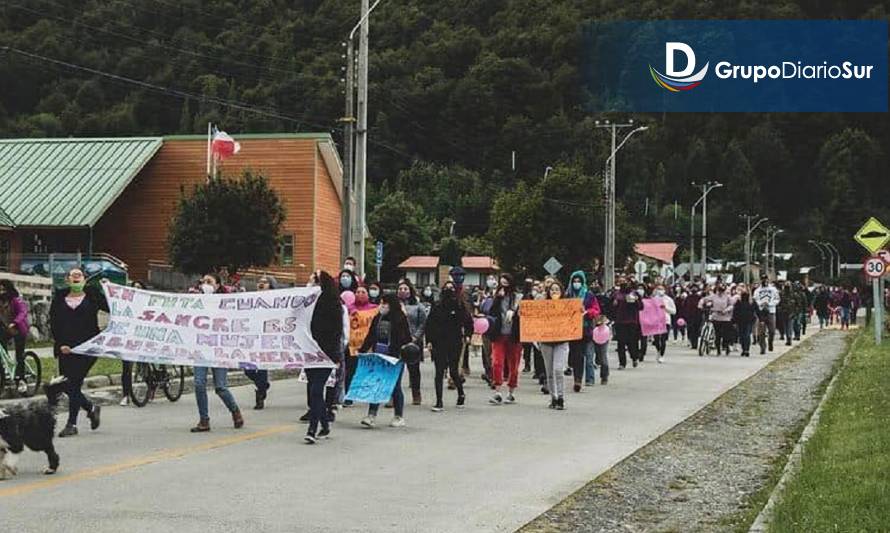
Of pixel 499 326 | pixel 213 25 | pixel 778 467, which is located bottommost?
pixel 778 467

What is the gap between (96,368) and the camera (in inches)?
883

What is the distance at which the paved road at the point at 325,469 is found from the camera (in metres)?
9.07

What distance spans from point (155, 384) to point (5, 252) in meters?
38.7

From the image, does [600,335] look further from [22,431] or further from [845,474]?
[22,431]

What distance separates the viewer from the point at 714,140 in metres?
155

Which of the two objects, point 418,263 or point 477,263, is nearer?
point 418,263

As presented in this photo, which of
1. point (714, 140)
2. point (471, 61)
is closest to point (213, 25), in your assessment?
point (471, 61)

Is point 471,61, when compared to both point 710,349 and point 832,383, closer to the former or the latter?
point 710,349

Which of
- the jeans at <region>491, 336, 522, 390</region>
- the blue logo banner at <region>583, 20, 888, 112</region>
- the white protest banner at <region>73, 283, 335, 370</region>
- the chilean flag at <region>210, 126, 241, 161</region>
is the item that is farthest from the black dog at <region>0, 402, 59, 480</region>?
the blue logo banner at <region>583, 20, 888, 112</region>

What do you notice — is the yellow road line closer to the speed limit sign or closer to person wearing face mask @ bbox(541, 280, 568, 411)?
person wearing face mask @ bbox(541, 280, 568, 411)

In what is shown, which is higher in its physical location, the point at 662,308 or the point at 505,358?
the point at 662,308

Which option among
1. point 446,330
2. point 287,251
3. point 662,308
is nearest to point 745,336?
point 662,308

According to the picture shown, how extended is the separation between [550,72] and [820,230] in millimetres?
67445

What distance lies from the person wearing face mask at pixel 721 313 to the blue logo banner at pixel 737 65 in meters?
68.9
